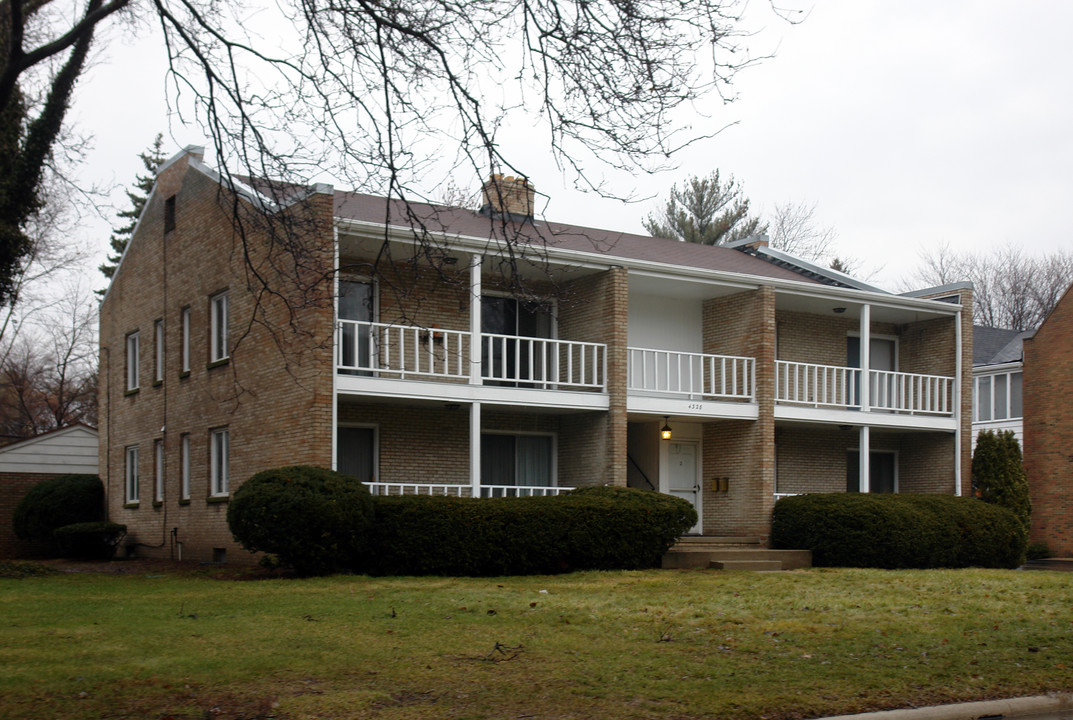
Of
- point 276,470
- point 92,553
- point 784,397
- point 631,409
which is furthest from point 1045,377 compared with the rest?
point 92,553

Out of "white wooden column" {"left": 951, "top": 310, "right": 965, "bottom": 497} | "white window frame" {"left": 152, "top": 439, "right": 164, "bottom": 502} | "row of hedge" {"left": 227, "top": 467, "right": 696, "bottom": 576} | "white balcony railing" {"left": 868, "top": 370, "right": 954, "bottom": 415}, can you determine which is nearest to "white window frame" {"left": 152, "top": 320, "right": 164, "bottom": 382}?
"white window frame" {"left": 152, "top": 439, "right": 164, "bottom": 502}

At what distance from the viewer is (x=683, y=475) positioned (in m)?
24.2

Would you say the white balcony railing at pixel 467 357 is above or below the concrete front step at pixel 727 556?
above

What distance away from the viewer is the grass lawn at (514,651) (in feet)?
26.1

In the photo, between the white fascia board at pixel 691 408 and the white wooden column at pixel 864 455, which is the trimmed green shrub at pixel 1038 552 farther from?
the white fascia board at pixel 691 408

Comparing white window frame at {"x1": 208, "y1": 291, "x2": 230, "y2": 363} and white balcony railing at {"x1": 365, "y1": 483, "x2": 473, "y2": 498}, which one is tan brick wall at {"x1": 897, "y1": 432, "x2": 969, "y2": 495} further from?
white window frame at {"x1": 208, "y1": 291, "x2": 230, "y2": 363}

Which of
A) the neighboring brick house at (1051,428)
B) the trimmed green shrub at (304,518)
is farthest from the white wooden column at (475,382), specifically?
the neighboring brick house at (1051,428)

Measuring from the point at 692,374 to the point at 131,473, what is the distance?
44.5 ft

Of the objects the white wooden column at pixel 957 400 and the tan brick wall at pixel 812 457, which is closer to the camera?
the white wooden column at pixel 957 400

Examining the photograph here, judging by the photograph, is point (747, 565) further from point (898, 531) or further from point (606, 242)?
point (606, 242)

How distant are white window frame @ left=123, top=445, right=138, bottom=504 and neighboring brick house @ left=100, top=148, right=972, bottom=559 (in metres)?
0.07

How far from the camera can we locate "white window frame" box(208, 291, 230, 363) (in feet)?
73.8

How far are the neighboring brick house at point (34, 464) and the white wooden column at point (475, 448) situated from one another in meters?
13.5

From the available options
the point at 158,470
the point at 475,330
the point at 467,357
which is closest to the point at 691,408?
the point at 467,357
